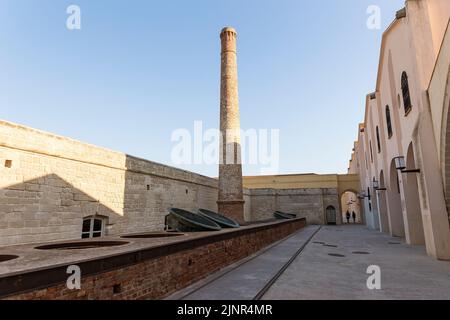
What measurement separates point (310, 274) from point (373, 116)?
1469cm

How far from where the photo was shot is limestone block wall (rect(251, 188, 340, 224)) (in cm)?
2916

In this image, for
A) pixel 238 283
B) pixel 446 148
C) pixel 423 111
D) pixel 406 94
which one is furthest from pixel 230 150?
pixel 238 283

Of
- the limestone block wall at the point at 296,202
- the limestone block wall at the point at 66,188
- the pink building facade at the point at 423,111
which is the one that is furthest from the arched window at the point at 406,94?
the limestone block wall at the point at 296,202

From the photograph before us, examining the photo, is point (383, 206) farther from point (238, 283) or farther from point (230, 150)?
point (238, 283)

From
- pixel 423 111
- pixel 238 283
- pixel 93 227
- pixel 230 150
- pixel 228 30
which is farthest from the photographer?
pixel 228 30

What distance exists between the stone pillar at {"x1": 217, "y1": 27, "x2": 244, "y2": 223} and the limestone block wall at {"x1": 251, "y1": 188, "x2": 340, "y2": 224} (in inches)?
516

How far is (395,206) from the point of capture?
46.5 ft

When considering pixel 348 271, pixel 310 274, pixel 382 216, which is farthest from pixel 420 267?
pixel 382 216

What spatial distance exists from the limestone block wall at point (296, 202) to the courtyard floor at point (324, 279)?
2083 cm

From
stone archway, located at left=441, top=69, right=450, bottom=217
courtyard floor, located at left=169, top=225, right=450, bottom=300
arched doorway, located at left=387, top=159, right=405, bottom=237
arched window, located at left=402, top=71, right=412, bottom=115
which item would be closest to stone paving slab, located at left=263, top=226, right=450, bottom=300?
courtyard floor, located at left=169, top=225, right=450, bottom=300

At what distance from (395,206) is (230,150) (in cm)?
931

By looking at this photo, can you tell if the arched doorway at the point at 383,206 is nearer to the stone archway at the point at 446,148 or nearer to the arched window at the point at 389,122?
the arched window at the point at 389,122
